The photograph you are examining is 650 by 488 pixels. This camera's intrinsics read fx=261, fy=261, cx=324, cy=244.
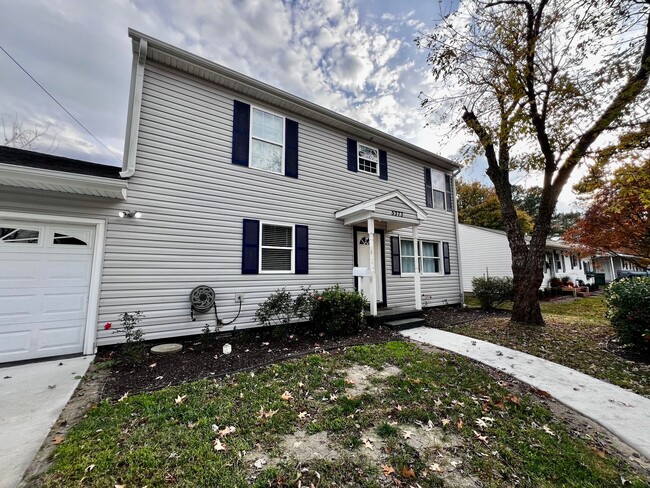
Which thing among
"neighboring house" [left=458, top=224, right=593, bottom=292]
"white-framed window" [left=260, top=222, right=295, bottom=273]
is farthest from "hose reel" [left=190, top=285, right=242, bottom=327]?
"neighboring house" [left=458, top=224, right=593, bottom=292]

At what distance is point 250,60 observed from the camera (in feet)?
25.8

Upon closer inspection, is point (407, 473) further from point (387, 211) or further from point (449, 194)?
point (449, 194)

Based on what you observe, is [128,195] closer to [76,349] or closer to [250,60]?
[76,349]

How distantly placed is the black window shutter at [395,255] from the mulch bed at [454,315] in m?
1.83

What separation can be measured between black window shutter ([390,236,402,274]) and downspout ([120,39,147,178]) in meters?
7.61

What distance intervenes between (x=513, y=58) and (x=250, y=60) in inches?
285

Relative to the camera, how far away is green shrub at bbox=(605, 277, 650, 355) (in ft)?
16.3

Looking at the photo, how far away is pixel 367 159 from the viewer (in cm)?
924

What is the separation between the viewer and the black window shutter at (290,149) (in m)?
7.40

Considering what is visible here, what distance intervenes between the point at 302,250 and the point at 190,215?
9.60 feet

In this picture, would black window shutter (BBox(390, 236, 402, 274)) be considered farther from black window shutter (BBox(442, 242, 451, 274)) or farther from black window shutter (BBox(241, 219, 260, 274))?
black window shutter (BBox(241, 219, 260, 274))

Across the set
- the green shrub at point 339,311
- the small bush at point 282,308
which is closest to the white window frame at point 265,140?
the small bush at point 282,308

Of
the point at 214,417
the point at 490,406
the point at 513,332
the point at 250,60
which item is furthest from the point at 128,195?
the point at 513,332

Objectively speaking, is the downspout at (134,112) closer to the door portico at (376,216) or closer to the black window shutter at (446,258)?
the door portico at (376,216)
